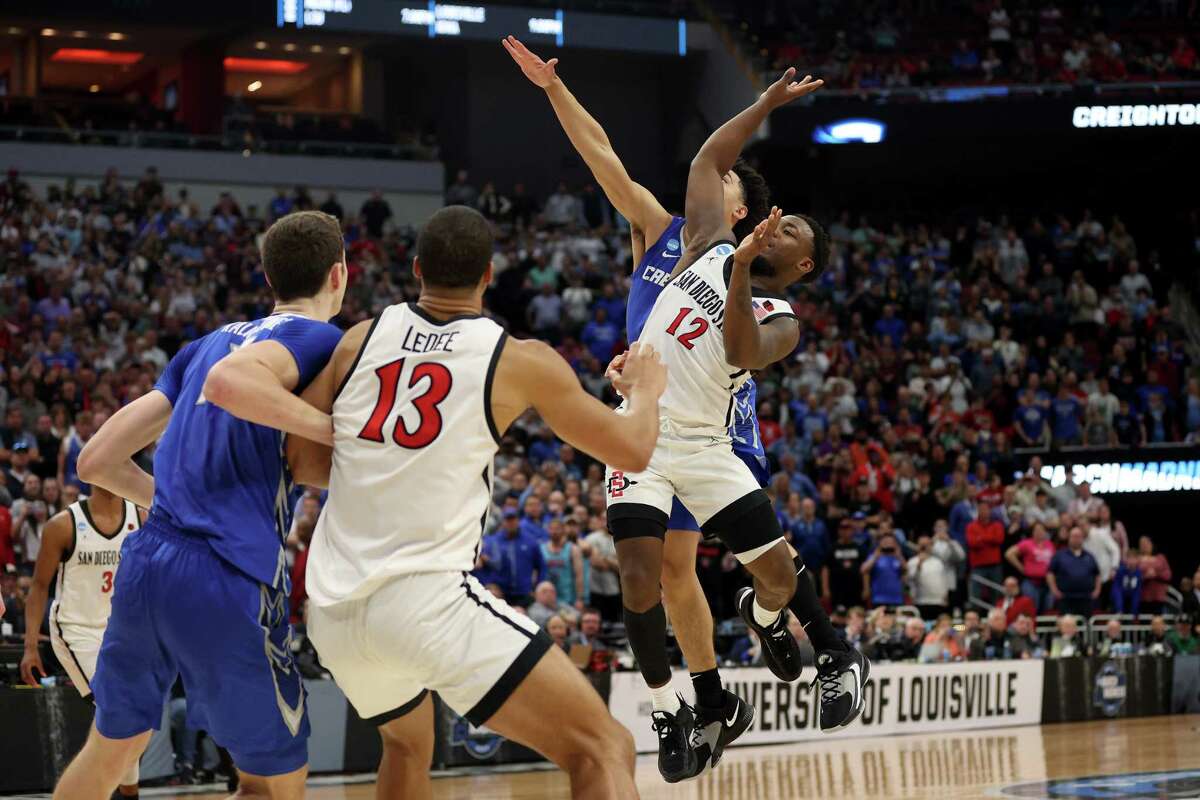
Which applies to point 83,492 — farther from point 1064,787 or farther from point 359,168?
point 359,168

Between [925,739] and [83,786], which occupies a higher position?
[83,786]

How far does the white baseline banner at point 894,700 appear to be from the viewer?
48.5ft

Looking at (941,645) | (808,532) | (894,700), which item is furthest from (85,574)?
(808,532)

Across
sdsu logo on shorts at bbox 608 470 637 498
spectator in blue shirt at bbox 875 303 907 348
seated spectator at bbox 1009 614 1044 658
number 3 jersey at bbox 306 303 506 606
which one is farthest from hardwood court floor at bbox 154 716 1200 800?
spectator in blue shirt at bbox 875 303 907 348

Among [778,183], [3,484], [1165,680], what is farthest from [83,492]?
[778,183]

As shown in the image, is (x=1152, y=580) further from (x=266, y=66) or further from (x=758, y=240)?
(x=266, y=66)

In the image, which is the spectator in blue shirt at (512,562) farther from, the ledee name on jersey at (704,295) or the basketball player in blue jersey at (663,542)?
the ledee name on jersey at (704,295)

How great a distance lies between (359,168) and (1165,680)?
1746 cm

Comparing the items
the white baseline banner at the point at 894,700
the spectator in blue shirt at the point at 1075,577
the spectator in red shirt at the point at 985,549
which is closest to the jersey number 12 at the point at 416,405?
the white baseline banner at the point at 894,700

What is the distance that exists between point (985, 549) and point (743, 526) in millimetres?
13412

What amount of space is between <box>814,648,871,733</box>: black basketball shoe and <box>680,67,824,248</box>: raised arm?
7.31 feet

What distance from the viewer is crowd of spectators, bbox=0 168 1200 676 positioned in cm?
1741

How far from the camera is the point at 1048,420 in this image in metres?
24.3

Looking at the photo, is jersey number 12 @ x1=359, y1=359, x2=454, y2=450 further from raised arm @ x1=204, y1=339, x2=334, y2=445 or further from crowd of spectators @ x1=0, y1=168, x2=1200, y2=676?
crowd of spectators @ x1=0, y1=168, x2=1200, y2=676
